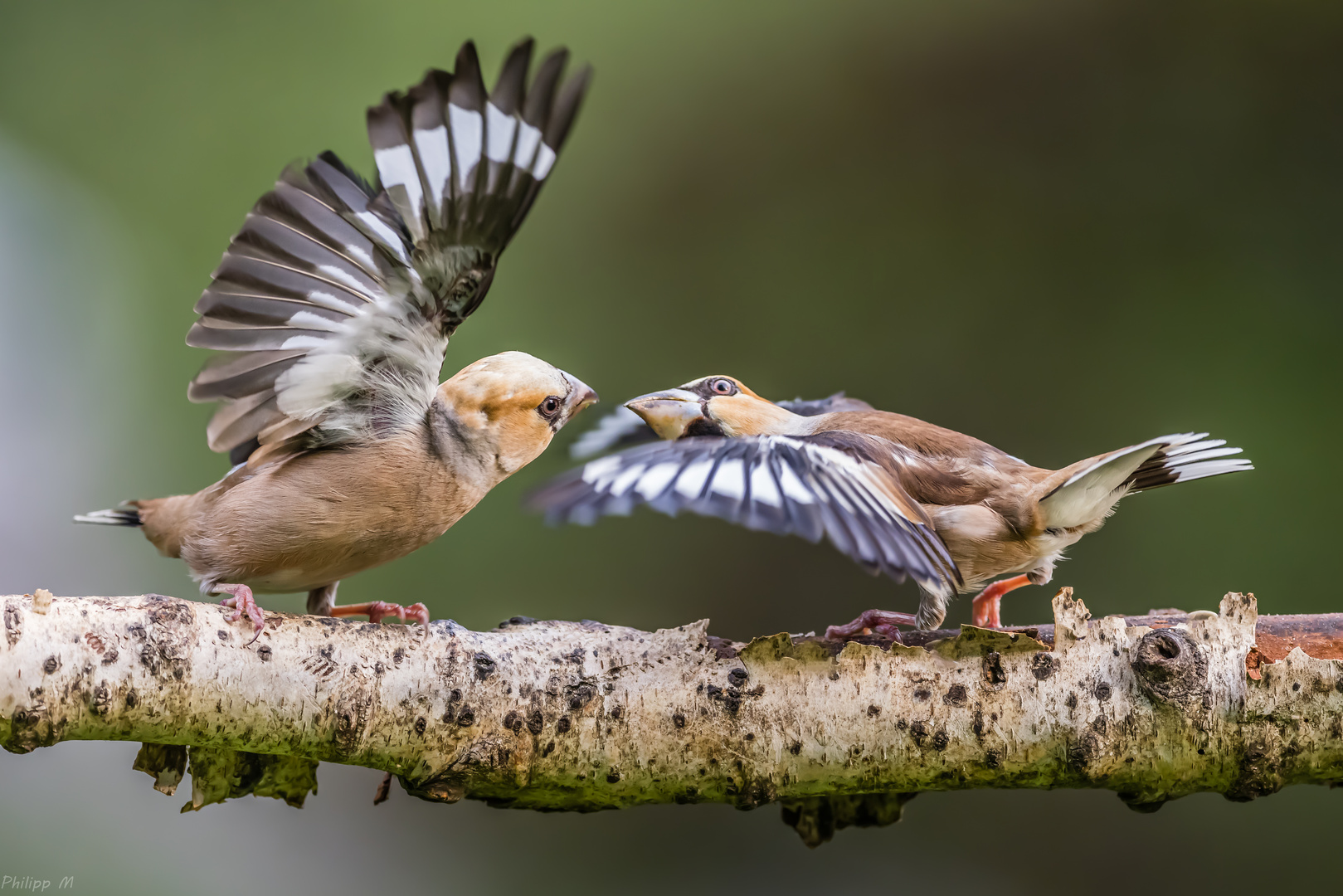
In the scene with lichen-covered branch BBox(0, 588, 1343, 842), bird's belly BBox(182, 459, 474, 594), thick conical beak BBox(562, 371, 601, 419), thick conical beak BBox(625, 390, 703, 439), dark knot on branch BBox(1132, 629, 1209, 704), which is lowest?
lichen-covered branch BBox(0, 588, 1343, 842)

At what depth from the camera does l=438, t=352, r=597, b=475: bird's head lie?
1348mm

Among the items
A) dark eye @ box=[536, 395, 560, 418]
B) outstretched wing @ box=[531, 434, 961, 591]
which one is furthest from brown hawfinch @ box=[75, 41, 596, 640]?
outstretched wing @ box=[531, 434, 961, 591]

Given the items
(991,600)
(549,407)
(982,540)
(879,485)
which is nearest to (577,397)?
(549,407)

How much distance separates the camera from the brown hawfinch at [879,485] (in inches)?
43.9

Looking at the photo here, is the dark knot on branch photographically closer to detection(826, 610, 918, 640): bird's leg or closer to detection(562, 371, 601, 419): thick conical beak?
detection(826, 610, 918, 640): bird's leg

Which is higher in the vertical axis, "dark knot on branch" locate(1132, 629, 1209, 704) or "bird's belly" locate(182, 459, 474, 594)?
"bird's belly" locate(182, 459, 474, 594)

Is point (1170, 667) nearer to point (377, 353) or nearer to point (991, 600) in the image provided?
point (991, 600)

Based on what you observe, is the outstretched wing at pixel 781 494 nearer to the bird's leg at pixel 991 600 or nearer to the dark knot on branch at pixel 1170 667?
the dark knot on branch at pixel 1170 667

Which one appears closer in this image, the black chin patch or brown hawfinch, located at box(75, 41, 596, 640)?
brown hawfinch, located at box(75, 41, 596, 640)

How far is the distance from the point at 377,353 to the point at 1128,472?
1065 mm

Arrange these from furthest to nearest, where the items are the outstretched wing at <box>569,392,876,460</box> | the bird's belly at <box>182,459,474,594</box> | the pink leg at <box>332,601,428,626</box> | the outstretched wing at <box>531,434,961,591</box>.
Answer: the outstretched wing at <box>569,392,876,460</box> < the pink leg at <box>332,601,428,626</box> < the bird's belly at <box>182,459,474,594</box> < the outstretched wing at <box>531,434,961,591</box>

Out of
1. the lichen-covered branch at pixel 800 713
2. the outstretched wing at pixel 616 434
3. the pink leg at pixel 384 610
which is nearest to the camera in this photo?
the lichen-covered branch at pixel 800 713

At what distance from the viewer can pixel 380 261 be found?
126 centimetres

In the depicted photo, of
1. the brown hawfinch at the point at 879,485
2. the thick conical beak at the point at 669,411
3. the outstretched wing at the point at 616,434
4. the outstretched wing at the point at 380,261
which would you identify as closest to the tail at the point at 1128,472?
the brown hawfinch at the point at 879,485
